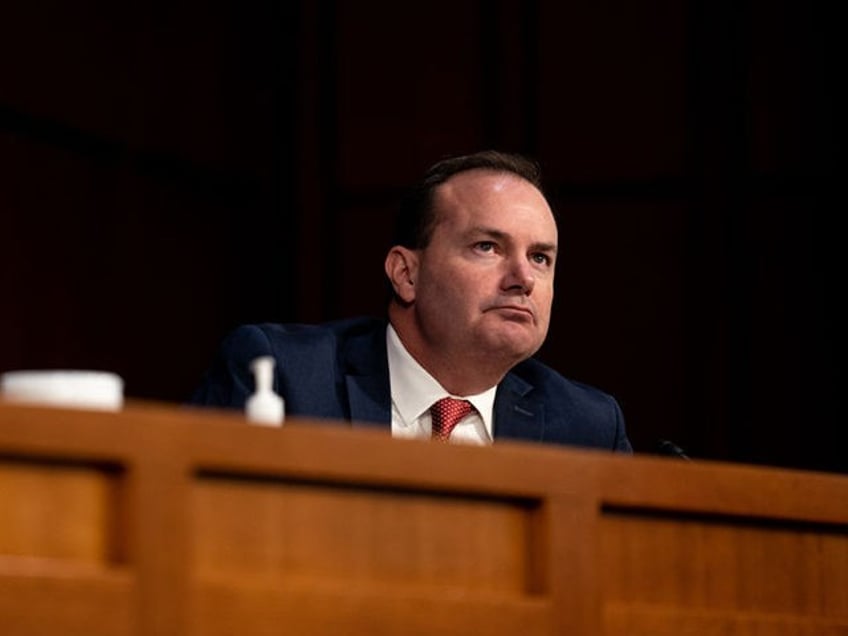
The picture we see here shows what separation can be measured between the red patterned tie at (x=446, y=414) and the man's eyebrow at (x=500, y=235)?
0.27m

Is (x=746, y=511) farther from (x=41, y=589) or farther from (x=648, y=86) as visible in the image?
(x=648, y=86)

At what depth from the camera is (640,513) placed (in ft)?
6.37

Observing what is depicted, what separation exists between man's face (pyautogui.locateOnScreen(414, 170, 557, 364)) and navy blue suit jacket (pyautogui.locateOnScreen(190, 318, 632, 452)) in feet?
0.26

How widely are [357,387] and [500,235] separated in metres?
0.36

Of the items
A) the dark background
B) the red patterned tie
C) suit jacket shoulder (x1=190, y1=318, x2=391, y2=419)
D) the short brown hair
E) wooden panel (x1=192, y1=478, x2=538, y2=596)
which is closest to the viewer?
wooden panel (x1=192, y1=478, x2=538, y2=596)

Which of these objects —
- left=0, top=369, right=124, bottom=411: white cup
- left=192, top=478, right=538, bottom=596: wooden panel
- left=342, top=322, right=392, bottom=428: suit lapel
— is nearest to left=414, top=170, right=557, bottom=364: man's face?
left=342, top=322, right=392, bottom=428: suit lapel

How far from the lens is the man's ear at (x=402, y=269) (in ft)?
9.96

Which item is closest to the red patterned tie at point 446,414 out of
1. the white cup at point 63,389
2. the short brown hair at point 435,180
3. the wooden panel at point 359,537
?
the short brown hair at point 435,180

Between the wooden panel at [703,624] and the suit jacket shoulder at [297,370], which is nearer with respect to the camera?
the wooden panel at [703,624]

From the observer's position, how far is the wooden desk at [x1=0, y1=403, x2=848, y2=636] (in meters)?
1.57

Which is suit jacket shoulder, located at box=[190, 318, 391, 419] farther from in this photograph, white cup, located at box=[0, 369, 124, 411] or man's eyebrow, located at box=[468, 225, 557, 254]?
white cup, located at box=[0, 369, 124, 411]

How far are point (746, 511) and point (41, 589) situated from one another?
82 centimetres

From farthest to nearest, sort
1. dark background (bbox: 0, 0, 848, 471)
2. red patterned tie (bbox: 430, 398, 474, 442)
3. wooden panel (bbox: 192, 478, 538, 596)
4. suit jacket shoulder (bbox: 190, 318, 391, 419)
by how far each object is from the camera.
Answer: dark background (bbox: 0, 0, 848, 471) → red patterned tie (bbox: 430, 398, 474, 442) → suit jacket shoulder (bbox: 190, 318, 391, 419) → wooden panel (bbox: 192, 478, 538, 596)

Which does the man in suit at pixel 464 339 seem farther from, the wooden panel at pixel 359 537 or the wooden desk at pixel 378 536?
the wooden panel at pixel 359 537
